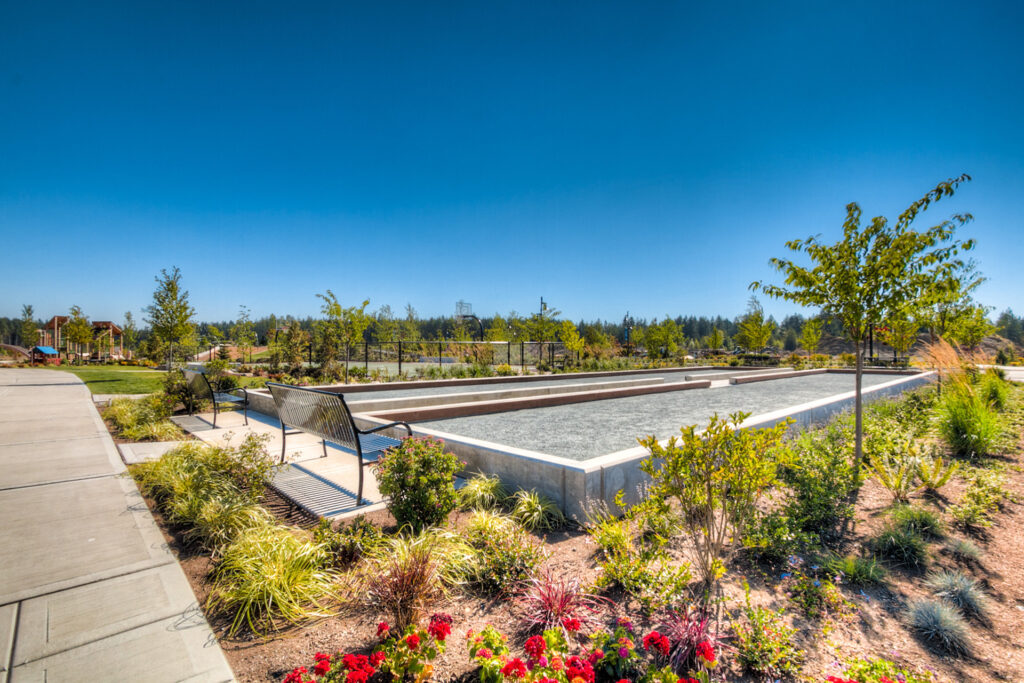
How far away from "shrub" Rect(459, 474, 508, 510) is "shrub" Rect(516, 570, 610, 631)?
1344 mm

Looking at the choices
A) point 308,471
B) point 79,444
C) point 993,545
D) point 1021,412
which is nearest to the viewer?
point 993,545

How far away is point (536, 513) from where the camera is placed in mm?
3719

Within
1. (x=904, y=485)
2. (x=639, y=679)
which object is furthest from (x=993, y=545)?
(x=639, y=679)

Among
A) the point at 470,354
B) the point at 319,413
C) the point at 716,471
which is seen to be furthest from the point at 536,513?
the point at 470,354

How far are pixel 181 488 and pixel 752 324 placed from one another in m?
35.5

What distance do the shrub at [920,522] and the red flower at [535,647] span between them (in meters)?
3.54

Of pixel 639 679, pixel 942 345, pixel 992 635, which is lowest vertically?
pixel 992 635

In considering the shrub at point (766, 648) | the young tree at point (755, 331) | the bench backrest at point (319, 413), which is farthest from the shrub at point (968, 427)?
the young tree at point (755, 331)

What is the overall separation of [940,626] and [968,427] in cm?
482

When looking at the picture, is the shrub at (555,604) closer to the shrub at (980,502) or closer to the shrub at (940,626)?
the shrub at (940,626)

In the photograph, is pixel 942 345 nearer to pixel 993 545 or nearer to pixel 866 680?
pixel 993 545

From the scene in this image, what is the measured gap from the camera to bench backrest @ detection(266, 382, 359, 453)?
410 centimetres

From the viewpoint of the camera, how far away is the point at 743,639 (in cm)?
220

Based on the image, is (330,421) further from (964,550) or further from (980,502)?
(980,502)
